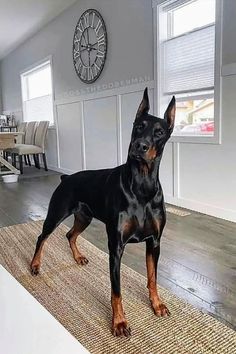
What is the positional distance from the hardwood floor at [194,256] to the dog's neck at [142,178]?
0.63 metres

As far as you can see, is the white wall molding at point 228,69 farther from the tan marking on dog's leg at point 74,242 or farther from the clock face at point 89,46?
the clock face at point 89,46

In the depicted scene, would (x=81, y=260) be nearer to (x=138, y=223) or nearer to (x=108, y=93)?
(x=138, y=223)

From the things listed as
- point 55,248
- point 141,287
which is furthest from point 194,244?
point 55,248

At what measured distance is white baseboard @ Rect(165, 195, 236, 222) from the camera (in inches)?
108

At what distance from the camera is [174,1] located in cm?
302

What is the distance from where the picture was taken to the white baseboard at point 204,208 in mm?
2741

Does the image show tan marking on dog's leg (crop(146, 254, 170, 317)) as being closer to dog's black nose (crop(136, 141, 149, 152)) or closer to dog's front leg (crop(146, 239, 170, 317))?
dog's front leg (crop(146, 239, 170, 317))

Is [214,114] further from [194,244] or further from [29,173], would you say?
[29,173]

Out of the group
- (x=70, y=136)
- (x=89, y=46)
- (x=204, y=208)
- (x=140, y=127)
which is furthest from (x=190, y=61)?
(x=70, y=136)

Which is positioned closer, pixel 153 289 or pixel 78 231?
pixel 153 289

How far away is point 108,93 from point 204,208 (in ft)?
6.41

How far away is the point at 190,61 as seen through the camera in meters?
2.98

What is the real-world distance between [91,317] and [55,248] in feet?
2.88

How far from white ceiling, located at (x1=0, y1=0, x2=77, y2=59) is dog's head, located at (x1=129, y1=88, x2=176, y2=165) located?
400cm
